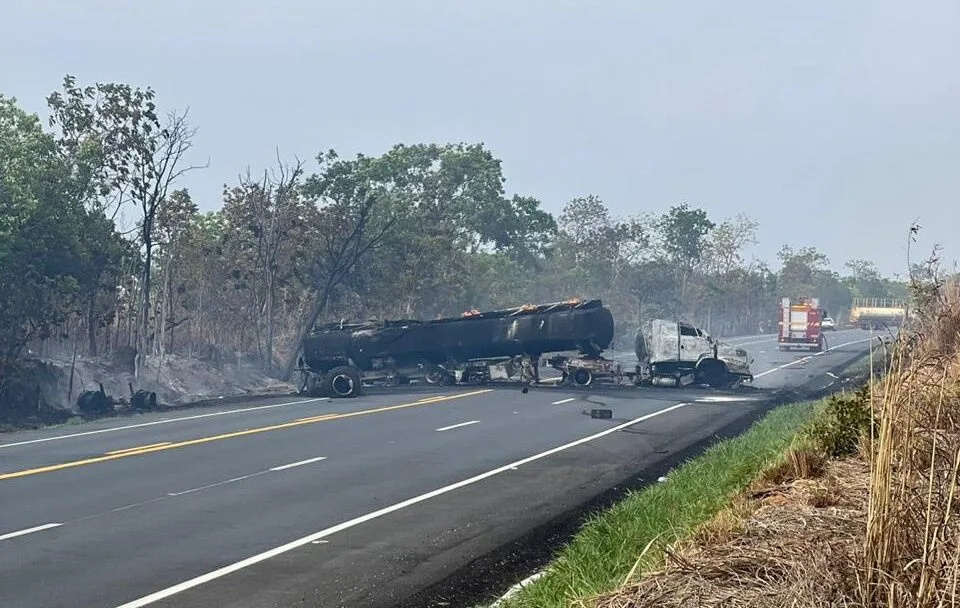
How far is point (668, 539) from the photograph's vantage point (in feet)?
34.1

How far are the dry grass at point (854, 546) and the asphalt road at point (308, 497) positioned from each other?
3.51m

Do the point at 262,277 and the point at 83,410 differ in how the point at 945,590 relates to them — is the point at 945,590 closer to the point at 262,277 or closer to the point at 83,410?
the point at 83,410

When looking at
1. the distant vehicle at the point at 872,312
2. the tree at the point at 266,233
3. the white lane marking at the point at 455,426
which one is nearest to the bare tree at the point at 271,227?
the tree at the point at 266,233

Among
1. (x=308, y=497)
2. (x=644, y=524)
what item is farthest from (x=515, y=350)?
(x=644, y=524)

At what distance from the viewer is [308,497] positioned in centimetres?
1605

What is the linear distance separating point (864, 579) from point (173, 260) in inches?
1881

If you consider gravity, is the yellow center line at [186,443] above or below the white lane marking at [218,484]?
above

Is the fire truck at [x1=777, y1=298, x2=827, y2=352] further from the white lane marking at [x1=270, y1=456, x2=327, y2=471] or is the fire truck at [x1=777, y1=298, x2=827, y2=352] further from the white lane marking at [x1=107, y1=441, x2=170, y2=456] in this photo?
the white lane marking at [x1=270, y1=456, x2=327, y2=471]

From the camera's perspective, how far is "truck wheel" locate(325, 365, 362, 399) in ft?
121

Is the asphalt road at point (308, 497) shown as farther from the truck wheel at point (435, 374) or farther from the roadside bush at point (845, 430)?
the truck wheel at point (435, 374)

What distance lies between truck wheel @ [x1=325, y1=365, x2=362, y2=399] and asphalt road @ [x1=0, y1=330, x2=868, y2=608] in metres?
5.31

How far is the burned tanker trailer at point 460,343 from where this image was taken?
1582 inches

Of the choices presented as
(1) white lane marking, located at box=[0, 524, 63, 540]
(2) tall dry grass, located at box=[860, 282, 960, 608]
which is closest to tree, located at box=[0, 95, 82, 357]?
(1) white lane marking, located at box=[0, 524, 63, 540]

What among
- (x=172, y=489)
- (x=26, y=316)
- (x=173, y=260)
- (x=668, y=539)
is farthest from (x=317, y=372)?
(x=668, y=539)
